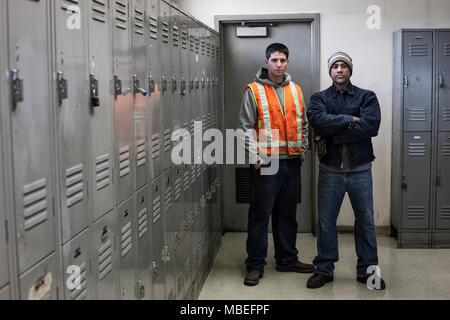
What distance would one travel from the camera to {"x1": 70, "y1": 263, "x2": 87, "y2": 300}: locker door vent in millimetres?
2000

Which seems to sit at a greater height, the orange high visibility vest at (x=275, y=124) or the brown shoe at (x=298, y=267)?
the orange high visibility vest at (x=275, y=124)

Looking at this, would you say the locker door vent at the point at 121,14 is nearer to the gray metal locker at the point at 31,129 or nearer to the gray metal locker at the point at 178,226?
the gray metal locker at the point at 31,129

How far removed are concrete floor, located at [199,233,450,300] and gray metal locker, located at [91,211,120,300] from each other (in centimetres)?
201

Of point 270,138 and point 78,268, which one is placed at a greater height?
point 270,138

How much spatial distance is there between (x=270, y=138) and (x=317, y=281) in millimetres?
1135

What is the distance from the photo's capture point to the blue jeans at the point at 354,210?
4414 millimetres

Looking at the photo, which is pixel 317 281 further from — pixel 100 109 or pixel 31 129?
pixel 31 129

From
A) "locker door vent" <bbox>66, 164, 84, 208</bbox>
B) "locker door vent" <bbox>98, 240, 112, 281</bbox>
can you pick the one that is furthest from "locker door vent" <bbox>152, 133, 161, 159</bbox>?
"locker door vent" <bbox>66, 164, 84, 208</bbox>

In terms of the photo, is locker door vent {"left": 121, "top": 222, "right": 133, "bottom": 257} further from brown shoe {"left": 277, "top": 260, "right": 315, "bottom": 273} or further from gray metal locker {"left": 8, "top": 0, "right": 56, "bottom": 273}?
brown shoe {"left": 277, "top": 260, "right": 315, "bottom": 273}

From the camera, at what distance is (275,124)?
183 inches

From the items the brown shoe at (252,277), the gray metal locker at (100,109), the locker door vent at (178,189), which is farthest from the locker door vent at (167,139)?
the brown shoe at (252,277)

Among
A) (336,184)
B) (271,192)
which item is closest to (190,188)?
(271,192)

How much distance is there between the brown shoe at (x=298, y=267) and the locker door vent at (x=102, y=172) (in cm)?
283

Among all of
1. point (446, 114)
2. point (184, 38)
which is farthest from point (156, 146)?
point (446, 114)
